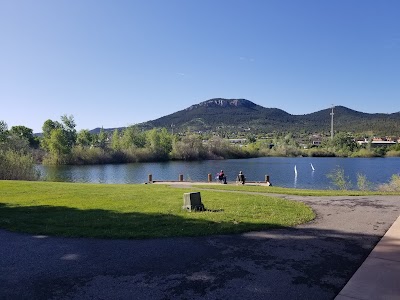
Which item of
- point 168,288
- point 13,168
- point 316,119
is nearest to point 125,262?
point 168,288

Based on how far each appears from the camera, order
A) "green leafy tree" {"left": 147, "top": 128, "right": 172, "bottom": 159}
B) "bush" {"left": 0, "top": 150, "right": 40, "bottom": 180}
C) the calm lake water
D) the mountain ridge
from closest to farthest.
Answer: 1. "bush" {"left": 0, "top": 150, "right": 40, "bottom": 180}
2. the calm lake water
3. "green leafy tree" {"left": 147, "top": 128, "right": 172, "bottom": 159}
4. the mountain ridge

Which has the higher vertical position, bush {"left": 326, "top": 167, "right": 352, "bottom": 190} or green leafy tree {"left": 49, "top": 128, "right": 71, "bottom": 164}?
green leafy tree {"left": 49, "top": 128, "right": 71, "bottom": 164}

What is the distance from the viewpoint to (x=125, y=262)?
603cm

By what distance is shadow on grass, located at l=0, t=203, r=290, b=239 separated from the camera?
316 inches

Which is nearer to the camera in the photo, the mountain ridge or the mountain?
the mountain

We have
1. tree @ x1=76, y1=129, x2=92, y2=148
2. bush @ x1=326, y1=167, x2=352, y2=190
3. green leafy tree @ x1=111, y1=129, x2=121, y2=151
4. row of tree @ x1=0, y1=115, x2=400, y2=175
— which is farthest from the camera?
green leafy tree @ x1=111, y1=129, x2=121, y2=151

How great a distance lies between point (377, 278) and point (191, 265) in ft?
9.80

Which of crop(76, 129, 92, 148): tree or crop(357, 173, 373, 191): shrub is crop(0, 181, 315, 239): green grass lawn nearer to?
crop(357, 173, 373, 191): shrub

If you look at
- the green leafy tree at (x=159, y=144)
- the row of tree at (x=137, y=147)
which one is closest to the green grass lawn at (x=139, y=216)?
the row of tree at (x=137, y=147)

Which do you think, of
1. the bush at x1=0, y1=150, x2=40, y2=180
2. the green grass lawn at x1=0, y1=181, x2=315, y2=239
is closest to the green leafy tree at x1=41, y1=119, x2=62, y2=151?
the bush at x1=0, y1=150, x2=40, y2=180

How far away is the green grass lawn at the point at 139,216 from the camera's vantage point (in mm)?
8242

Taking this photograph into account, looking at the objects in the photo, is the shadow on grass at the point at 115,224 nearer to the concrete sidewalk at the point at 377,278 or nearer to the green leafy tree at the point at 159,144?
the concrete sidewalk at the point at 377,278

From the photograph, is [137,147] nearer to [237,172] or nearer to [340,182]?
[237,172]

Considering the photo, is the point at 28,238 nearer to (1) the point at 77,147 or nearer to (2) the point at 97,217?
(2) the point at 97,217
